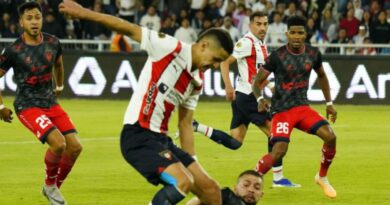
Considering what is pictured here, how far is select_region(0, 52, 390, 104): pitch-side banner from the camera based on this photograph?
27203 mm

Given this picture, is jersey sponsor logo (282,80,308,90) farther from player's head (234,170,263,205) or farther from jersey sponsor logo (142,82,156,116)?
jersey sponsor logo (142,82,156,116)

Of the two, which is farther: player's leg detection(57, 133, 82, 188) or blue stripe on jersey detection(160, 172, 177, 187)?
player's leg detection(57, 133, 82, 188)

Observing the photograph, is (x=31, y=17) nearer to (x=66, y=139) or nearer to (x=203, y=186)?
(x=66, y=139)

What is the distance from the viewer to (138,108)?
1023 cm

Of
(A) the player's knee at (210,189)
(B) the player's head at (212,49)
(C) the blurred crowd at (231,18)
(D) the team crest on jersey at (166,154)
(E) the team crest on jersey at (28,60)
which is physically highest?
(B) the player's head at (212,49)

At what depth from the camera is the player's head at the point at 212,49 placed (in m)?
9.97

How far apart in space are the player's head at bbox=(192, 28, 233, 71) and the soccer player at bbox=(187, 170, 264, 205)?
1535mm

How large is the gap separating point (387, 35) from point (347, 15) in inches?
60.4

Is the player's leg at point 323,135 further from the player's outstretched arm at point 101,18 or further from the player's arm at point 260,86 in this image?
the player's outstretched arm at point 101,18

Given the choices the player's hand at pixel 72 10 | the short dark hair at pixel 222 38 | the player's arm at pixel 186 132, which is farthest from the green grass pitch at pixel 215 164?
the player's hand at pixel 72 10

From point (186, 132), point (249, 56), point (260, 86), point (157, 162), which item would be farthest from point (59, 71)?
point (157, 162)

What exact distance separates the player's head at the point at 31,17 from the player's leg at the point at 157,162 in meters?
3.34

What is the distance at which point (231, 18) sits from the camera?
31203mm

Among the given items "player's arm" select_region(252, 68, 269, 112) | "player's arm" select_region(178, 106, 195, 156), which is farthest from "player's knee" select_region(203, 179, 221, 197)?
"player's arm" select_region(252, 68, 269, 112)
